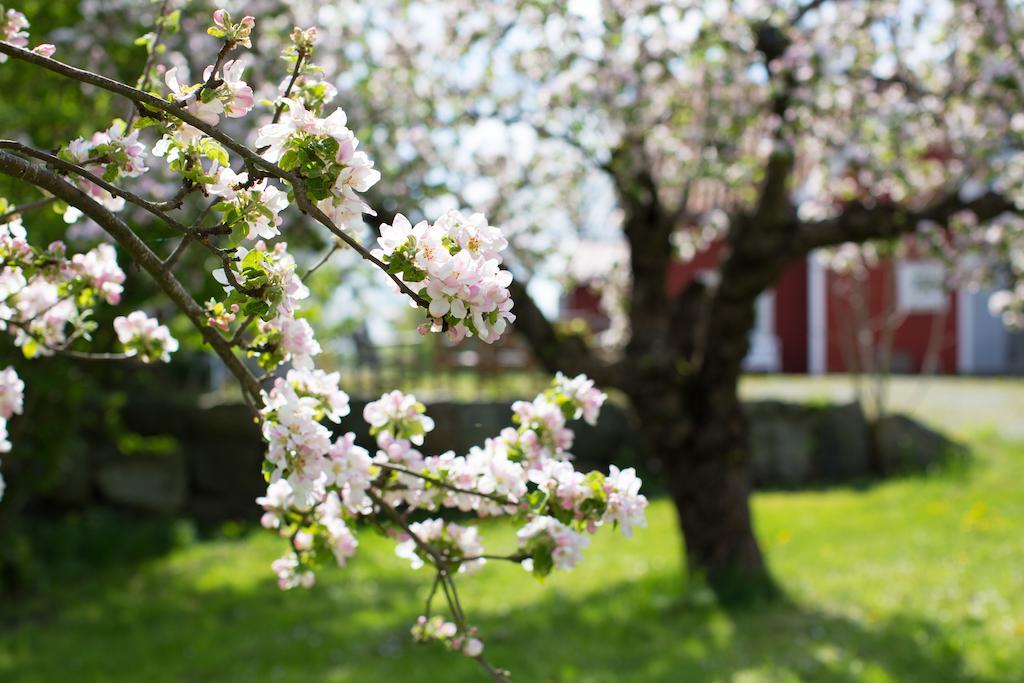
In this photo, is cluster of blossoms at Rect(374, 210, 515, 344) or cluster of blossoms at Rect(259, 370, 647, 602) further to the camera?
cluster of blossoms at Rect(259, 370, 647, 602)

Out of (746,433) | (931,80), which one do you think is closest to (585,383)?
(746,433)

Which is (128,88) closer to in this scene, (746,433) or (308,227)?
(308,227)

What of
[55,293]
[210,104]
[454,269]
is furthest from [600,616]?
[454,269]

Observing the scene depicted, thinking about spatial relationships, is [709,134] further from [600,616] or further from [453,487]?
[453,487]

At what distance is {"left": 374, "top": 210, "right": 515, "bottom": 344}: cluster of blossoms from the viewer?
1.40 metres

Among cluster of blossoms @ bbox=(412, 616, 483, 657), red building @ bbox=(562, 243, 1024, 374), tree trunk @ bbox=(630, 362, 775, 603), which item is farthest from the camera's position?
red building @ bbox=(562, 243, 1024, 374)

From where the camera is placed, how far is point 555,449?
7.32ft

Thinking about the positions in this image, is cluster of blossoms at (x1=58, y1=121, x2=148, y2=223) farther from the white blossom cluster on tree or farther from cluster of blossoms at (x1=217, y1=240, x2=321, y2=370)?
cluster of blossoms at (x1=217, y1=240, x2=321, y2=370)

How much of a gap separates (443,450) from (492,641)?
4.54 metres

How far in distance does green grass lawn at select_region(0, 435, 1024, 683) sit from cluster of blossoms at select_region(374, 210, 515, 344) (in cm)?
379

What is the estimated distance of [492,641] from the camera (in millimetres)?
5535

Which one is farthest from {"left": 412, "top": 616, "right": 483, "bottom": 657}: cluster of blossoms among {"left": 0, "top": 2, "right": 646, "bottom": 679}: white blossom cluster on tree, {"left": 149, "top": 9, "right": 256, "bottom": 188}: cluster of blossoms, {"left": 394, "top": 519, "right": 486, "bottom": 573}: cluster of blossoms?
{"left": 149, "top": 9, "right": 256, "bottom": 188}: cluster of blossoms

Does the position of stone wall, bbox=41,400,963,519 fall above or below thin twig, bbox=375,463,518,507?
below

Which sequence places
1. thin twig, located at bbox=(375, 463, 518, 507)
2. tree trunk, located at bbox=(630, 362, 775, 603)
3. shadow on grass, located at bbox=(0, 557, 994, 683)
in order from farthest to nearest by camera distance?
tree trunk, located at bbox=(630, 362, 775, 603) < shadow on grass, located at bbox=(0, 557, 994, 683) < thin twig, located at bbox=(375, 463, 518, 507)
